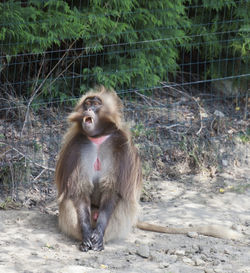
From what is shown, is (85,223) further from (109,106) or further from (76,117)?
(109,106)

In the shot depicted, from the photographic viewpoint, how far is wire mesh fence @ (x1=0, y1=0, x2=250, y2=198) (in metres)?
6.86

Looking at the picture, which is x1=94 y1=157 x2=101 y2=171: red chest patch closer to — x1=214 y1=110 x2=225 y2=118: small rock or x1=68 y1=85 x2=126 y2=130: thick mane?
x1=68 y1=85 x2=126 y2=130: thick mane

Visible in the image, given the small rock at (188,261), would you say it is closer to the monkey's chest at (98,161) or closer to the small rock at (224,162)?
the monkey's chest at (98,161)

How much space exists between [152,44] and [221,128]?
1.60m

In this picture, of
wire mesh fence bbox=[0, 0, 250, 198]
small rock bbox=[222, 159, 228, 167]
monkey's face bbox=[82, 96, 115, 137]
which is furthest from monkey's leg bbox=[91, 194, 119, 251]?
small rock bbox=[222, 159, 228, 167]

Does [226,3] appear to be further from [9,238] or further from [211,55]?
[9,238]

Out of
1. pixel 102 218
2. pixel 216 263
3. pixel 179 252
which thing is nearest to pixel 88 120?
pixel 102 218

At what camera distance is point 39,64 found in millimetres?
7684

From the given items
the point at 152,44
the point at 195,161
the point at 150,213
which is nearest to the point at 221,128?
the point at 195,161

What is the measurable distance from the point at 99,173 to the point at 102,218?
45 centimetres

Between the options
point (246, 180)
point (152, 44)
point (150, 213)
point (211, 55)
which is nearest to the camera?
point (150, 213)

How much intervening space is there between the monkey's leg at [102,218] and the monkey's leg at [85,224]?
0.16 feet

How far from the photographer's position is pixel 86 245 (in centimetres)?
516

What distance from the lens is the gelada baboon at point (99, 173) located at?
17.7 feet
